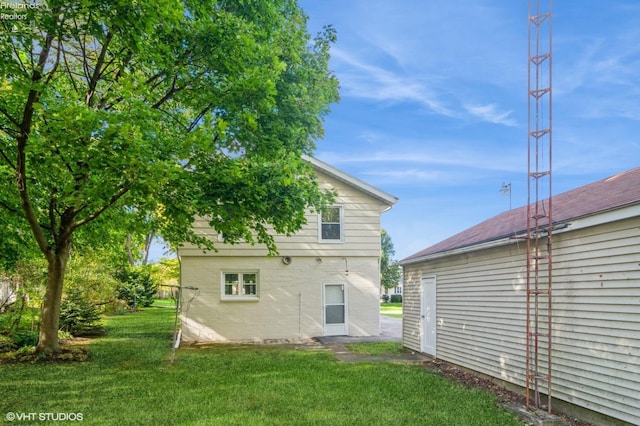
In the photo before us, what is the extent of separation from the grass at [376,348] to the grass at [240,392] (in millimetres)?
1382

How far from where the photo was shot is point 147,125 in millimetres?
7477

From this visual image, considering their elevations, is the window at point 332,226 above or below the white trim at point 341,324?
above

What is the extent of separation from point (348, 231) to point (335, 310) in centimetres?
277

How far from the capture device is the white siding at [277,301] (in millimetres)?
13594

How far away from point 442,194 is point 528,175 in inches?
815

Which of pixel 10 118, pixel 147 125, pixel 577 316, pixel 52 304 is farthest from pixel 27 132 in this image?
pixel 577 316

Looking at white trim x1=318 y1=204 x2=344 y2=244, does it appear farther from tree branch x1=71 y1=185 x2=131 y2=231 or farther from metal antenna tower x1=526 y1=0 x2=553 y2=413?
metal antenna tower x1=526 y1=0 x2=553 y2=413

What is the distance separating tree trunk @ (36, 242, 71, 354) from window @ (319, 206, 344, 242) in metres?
7.73

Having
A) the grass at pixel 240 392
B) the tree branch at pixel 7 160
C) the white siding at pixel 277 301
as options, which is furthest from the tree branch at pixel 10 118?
the white siding at pixel 277 301

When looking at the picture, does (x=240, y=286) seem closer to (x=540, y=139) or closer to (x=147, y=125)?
(x=147, y=125)

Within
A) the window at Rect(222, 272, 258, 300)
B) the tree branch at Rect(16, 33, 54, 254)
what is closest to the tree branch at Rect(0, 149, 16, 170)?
the tree branch at Rect(16, 33, 54, 254)

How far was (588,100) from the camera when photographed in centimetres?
1510

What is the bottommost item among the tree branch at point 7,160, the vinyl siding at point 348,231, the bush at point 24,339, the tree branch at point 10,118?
the bush at point 24,339

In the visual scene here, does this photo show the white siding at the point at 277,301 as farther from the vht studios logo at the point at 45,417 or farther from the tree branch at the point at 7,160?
the vht studios logo at the point at 45,417
